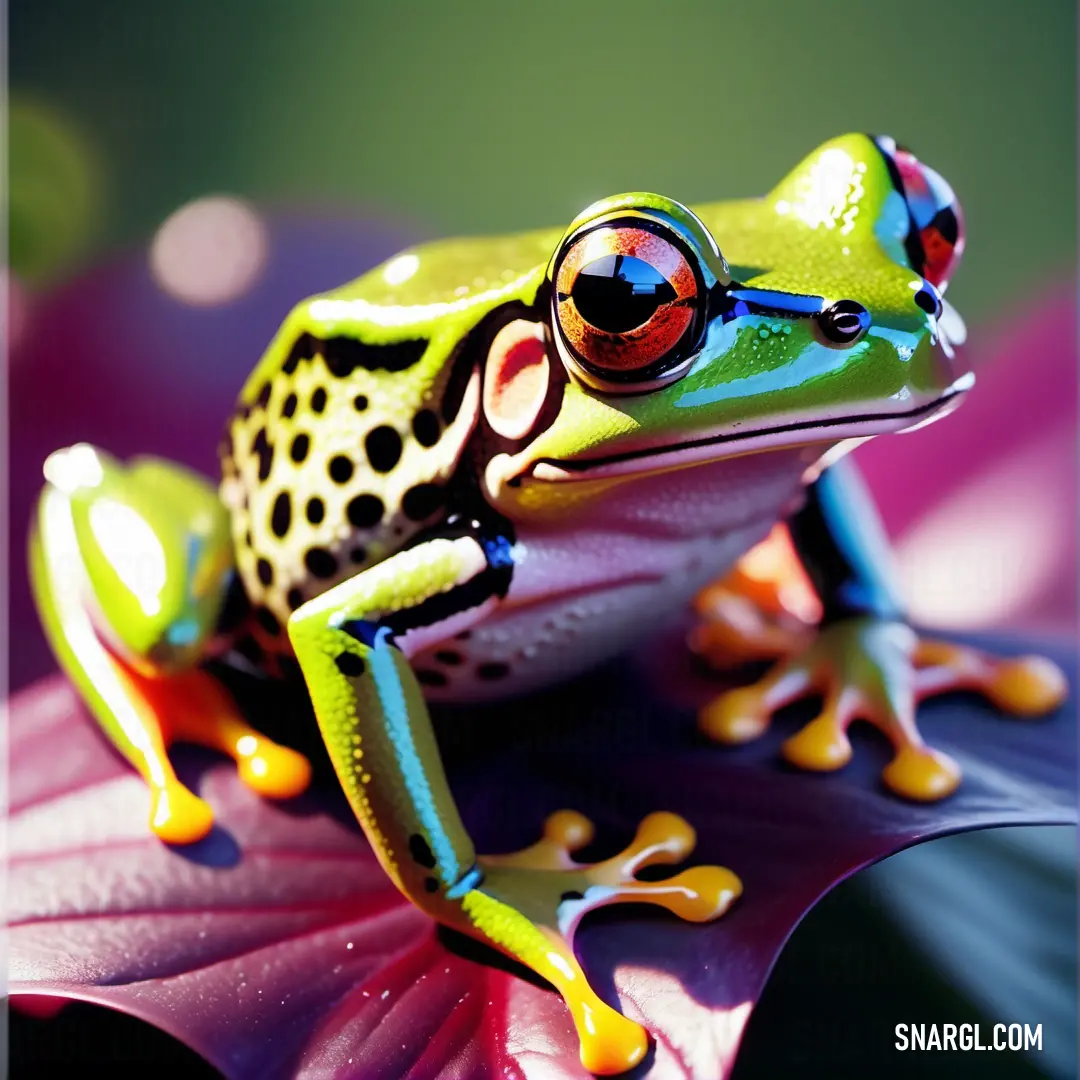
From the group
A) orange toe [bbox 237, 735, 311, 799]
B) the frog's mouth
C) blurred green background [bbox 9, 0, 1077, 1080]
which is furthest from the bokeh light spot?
the frog's mouth

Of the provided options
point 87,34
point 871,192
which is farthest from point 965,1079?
point 87,34

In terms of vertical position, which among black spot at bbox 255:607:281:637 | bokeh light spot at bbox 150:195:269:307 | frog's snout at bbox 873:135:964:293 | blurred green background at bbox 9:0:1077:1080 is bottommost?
black spot at bbox 255:607:281:637

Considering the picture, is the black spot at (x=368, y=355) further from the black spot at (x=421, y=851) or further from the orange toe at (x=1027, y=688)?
the orange toe at (x=1027, y=688)

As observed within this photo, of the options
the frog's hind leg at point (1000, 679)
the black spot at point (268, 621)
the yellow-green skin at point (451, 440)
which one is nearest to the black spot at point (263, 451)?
the yellow-green skin at point (451, 440)

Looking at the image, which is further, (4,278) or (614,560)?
(4,278)

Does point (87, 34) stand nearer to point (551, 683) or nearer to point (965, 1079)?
point (551, 683)

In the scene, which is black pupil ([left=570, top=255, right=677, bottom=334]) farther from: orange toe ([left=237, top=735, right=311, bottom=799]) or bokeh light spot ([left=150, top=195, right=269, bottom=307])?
bokeh light spot ([left=150, top=195, right=269, bottom=307])
